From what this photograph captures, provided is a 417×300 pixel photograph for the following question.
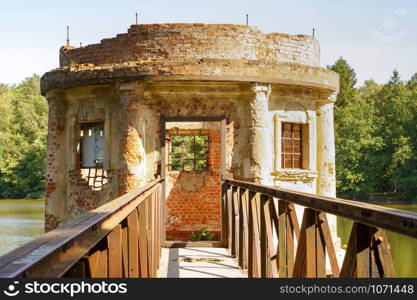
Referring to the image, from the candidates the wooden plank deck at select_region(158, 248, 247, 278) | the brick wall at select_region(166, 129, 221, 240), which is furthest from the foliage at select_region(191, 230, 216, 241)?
the wooden plank deck at select_region(158, 248, 247, 278)

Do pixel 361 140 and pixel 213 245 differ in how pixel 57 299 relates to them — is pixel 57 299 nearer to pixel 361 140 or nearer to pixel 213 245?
pixel 213 245

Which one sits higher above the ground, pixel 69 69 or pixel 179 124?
pixel 69 69

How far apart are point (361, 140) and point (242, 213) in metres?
34.8

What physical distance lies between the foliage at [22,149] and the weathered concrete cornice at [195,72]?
36970mm

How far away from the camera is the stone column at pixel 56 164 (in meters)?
12.0

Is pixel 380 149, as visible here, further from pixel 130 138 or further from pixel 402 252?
pixel 130 138

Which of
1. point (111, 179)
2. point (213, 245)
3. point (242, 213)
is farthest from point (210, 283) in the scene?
point (111, 179)

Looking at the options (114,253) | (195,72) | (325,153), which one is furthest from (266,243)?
(325,153)

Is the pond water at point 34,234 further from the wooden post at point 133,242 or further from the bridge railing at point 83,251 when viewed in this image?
the bridge railing at point 83,251

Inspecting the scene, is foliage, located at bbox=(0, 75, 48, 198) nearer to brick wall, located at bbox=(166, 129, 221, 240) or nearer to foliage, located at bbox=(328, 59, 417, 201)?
foliage, located at bbox=(328, 59, 417, 201)

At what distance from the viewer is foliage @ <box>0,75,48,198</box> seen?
4719 cm

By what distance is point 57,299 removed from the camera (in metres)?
1.94

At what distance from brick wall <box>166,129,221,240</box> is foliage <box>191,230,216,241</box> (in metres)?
0.11

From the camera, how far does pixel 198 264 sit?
8367 mm
